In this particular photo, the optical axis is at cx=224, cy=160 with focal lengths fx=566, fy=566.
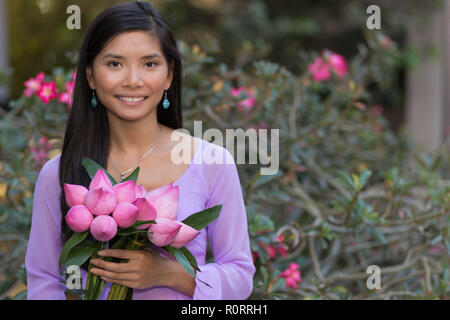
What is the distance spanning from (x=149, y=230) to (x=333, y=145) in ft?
6.20

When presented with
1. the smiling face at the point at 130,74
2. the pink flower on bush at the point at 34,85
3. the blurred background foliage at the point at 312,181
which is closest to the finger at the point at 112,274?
the smiling face at the point at 130,74

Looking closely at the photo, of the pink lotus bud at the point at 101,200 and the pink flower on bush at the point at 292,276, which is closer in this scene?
the pink lotus bud at the point at 101,200

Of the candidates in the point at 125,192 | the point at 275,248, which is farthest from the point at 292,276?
the point at 125,192

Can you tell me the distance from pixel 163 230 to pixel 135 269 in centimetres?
16

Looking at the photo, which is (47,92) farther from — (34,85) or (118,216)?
(118,216)

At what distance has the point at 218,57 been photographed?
4.93 metres

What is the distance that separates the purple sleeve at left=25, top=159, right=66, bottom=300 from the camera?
1.27 meters

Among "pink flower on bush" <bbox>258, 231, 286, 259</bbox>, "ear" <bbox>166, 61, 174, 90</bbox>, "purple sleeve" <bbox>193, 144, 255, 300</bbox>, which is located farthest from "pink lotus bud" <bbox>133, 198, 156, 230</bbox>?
"pink flower on bush" <bbox>258, 231, 286, 259</bbox>

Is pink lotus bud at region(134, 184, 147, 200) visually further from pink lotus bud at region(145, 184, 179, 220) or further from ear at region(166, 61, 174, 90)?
ear at region(166, 61, 174, 90)

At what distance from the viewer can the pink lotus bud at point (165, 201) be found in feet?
3.31

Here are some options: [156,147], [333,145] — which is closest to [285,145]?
[333,145]

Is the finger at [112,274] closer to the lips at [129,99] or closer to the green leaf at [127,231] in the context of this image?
the green leaf at [127,231]

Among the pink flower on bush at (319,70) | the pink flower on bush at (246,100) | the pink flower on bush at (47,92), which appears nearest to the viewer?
the pink flower on bush at (47,92)
